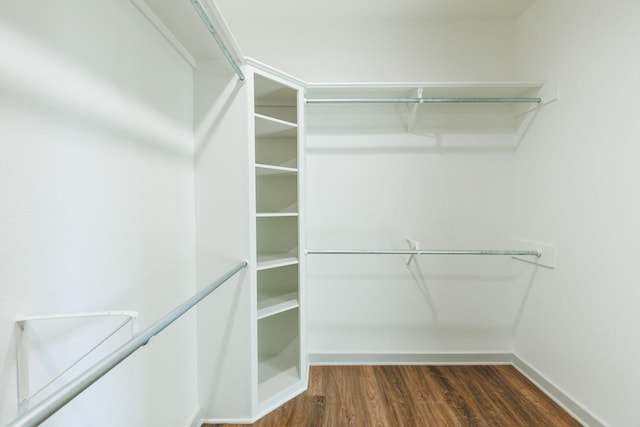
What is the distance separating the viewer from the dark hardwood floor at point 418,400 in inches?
61.8

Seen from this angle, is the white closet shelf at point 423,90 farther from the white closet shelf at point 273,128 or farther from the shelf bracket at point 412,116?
the white closet shelf at point 273,128

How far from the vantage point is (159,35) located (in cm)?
118

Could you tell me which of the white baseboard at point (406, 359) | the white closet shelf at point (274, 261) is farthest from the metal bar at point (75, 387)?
the white baseboard at point (406, 359)

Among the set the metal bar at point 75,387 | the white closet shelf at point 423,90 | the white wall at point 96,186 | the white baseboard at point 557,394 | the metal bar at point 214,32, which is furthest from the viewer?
the white closet shelf at point 423,90

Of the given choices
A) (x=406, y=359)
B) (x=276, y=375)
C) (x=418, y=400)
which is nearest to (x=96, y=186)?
(x=276, y=375)

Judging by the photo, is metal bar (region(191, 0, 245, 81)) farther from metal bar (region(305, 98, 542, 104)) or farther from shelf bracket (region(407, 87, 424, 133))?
shelf bracket (region(407, 87, 424, 133))

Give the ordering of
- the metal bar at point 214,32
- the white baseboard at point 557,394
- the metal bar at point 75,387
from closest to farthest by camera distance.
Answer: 1. the metal bar at point 75,387
2. the metal bar at point 214,32
3. the white baseboard at point 557,394

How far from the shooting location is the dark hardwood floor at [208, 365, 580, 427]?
1569 mm

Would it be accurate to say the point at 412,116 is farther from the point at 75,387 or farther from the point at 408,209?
the point at 75,387

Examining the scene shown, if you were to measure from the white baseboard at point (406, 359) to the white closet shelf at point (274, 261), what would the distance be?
33.7 inches

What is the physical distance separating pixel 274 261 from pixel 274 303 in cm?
30

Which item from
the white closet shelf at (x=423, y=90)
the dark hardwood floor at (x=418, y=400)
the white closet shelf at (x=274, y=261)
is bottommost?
the dark hardwood floor at (x=418, y=400)

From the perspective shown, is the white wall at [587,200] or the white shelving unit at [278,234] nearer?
the white wall at [587,200]

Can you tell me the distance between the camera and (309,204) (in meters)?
2.12
